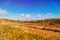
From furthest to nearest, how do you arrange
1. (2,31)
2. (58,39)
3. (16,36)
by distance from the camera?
1. (2,31)
2. (16,36)
3. (58,39)

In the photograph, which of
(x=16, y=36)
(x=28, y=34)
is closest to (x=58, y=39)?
(x=28, y=34)

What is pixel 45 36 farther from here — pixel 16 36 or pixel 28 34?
pixel 16 36

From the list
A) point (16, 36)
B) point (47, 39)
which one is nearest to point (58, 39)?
point (47, 39)

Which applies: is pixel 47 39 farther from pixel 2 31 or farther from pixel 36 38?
pixel 2 31

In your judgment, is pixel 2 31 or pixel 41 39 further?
pixel 2 31

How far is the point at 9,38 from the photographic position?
7754mm

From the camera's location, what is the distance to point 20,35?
8.08m

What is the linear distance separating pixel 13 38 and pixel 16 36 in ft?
0.98

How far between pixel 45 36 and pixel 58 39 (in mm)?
813

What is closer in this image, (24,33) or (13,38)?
(13,38)

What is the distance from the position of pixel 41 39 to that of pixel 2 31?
2976mm

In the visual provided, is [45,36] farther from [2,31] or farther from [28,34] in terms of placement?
[2,31]

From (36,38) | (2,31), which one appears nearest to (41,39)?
(36,38)

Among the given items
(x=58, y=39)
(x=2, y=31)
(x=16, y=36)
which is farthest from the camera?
(x=2, y=31)
